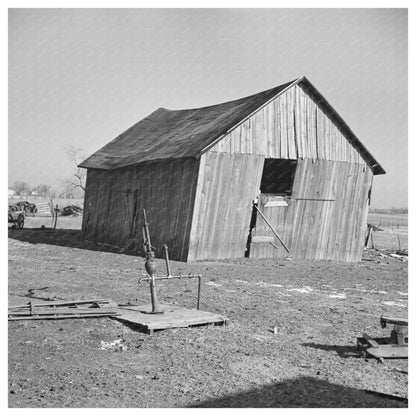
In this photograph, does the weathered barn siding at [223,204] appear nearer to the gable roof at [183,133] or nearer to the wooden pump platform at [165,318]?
the gable roof at [183,133]

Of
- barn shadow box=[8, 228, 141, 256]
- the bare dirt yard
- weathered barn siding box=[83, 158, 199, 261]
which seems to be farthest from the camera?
barn shadow box=[8, 228, 141, 256]

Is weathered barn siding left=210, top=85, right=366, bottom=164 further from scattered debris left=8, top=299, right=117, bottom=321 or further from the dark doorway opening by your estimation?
scattered debris left=8, top=299, right=117, bottom=321

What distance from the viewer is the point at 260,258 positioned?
58.0ft

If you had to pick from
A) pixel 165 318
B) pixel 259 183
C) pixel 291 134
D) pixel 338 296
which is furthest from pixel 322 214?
pixel 165 318

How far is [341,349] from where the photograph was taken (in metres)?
7.34

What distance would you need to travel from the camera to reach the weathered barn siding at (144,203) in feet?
55.8

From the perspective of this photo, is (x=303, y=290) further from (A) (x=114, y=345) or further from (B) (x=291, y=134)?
(B) (x=291, y=134)

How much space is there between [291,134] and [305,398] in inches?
528

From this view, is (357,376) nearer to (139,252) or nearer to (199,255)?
(199,255)

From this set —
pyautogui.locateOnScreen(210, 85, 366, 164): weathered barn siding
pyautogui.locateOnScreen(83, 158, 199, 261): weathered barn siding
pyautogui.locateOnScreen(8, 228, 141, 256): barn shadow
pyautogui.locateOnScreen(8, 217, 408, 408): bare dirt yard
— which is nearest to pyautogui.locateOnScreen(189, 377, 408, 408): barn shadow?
pyautogui.locateOnScreen(8, 217, 408, 408): bare dirt yard

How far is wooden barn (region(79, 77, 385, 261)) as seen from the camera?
1686 centimetres

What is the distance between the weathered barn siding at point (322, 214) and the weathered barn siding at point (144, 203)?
2.56 m

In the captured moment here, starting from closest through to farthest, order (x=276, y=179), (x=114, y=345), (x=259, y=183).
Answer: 1. (x=114, y=345)
2. (x=259, y=183)
3. (x=276, y=179)

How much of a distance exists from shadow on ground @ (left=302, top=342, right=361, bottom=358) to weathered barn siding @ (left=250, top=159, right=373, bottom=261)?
1014 centimetres
